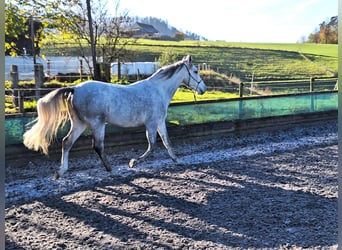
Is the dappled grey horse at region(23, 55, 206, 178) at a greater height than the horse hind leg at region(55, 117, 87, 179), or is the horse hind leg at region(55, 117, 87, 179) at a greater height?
the dappled grey horse at region(23, 55, 206, 178)

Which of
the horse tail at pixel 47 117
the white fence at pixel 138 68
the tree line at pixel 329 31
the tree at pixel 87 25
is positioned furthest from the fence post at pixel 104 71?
the tree line at pixel 329 31

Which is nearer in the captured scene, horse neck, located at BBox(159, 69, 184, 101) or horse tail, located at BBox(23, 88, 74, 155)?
horse tail, located at BBox(23, 88, 74, 155)

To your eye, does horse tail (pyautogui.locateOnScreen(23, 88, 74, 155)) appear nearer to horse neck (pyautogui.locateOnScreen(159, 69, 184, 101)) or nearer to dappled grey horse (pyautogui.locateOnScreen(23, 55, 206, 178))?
dappled grey horse (pyautogui.locateOnScreen(23, 55, 206, 178))

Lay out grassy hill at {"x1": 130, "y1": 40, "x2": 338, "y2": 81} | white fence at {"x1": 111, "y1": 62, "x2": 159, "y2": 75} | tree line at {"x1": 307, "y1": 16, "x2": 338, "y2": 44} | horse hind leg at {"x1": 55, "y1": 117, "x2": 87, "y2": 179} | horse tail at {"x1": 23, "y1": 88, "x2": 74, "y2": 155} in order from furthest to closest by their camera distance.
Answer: grassy hill at {"x1": 130, "y1": 40, "x2": 338, "y2": 81}
white fence at {"x1": 111, "y1": 62, "x2": 159, "y2": 75}
horse hind leg at {"x1": 55, "y1": 117, "x2": 87, "y2": 179}
horse tail at {"x1": 23, "y1": 88, "x2": 74, "y2": 155}
tree line at {"x1": 307, "y1": 16, "x2": 338, "y2": 44}

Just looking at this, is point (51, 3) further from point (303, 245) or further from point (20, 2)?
point (303, 245)

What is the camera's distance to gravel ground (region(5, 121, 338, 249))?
281 cm

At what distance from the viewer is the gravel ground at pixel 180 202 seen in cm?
281

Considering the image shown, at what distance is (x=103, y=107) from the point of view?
410 cm

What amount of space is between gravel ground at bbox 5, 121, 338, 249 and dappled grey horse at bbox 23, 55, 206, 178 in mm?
423

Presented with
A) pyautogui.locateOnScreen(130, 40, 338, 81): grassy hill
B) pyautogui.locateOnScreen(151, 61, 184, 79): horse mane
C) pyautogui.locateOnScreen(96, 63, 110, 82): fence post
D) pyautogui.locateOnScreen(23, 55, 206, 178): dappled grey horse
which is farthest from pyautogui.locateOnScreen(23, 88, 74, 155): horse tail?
pyautogui.locateOnScreen(130, 40, 338, 81): grassy hill

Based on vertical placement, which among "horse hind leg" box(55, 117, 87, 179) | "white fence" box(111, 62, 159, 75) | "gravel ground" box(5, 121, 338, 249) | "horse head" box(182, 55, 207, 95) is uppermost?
"white fence" box(111, 62, 159, 75)

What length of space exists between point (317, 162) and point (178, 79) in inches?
90.5

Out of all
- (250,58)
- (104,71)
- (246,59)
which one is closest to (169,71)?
(104,71)

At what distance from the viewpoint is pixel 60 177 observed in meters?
4.40
